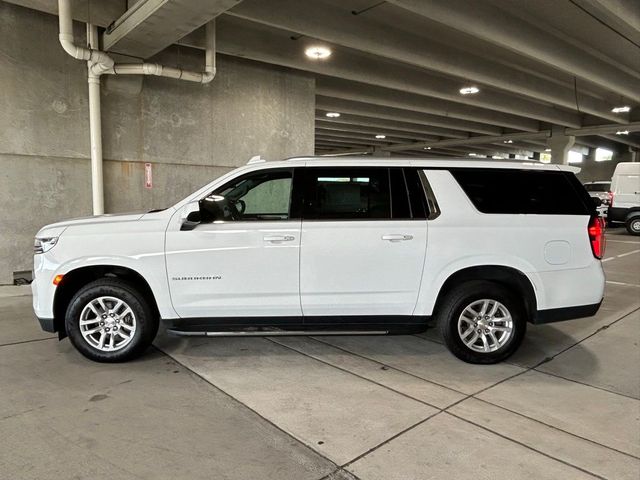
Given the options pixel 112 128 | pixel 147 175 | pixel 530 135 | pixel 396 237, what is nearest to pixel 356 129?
pixel 530 135

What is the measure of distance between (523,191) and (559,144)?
18556mm

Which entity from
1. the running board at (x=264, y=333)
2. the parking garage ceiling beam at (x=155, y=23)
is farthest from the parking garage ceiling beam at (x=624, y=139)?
the running board at (x=264, y=333)

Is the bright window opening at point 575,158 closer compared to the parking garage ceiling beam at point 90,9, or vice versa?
the parking garage ceiling beam at point 90,9

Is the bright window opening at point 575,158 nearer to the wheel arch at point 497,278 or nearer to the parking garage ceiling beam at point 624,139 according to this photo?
the parking garage ceiling beam at point 624,139

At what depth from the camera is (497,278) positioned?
13.3 feet

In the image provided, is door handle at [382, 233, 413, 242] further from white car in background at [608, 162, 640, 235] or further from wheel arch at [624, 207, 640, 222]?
wheel arch at [624, 207, 640, 222]

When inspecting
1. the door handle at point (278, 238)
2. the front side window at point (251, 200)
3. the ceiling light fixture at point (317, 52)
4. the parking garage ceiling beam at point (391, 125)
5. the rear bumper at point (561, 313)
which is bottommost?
the rear bumper at point (561, 313)

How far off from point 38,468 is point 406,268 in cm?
299

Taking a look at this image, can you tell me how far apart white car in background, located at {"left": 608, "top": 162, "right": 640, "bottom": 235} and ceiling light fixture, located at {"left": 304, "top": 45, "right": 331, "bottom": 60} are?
12953 mm

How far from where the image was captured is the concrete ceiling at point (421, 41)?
650cm

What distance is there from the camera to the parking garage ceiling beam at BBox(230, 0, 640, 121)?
7074 mm

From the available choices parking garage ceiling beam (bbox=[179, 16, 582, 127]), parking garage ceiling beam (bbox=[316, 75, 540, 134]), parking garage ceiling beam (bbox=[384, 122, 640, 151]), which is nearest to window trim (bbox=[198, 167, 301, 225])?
parking garage ceiling beam (bbox=[179, 16, 582, 127])

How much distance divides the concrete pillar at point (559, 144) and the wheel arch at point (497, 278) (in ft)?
60.0

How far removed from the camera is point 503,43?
8.00 meters
